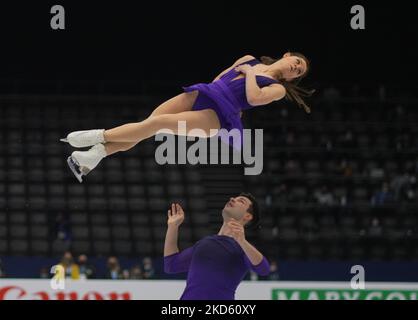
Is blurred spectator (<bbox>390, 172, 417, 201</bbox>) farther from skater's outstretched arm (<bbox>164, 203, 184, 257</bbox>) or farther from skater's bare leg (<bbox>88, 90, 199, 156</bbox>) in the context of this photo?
skater's outstretched arm (<bbox>164, 203, 184, 257</bbox>)

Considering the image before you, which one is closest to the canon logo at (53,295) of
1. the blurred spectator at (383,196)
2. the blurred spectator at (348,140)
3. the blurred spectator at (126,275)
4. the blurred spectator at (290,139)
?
the blurred spectator at (126,275)

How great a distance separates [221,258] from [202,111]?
1.44 meters

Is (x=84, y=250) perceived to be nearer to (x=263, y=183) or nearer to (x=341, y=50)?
(x=263, y=183)

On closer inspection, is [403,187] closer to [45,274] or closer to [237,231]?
[45,274]

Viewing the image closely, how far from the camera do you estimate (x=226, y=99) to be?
7344 mm

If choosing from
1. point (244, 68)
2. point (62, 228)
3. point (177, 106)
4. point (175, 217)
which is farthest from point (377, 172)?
point (175, 217)

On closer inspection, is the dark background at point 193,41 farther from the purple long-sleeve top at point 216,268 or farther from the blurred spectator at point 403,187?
the purple long-sleeve top at point 216,268

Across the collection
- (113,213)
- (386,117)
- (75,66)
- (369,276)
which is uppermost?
(75,66)

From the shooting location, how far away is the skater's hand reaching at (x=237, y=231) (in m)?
6.55

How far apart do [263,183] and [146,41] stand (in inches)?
142

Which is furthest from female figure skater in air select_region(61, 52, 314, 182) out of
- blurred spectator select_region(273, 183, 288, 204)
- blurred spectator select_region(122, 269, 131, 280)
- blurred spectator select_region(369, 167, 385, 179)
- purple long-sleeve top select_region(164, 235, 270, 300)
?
blurred spectator select_region(369, 167, 385, 179)

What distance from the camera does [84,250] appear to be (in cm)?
1539
